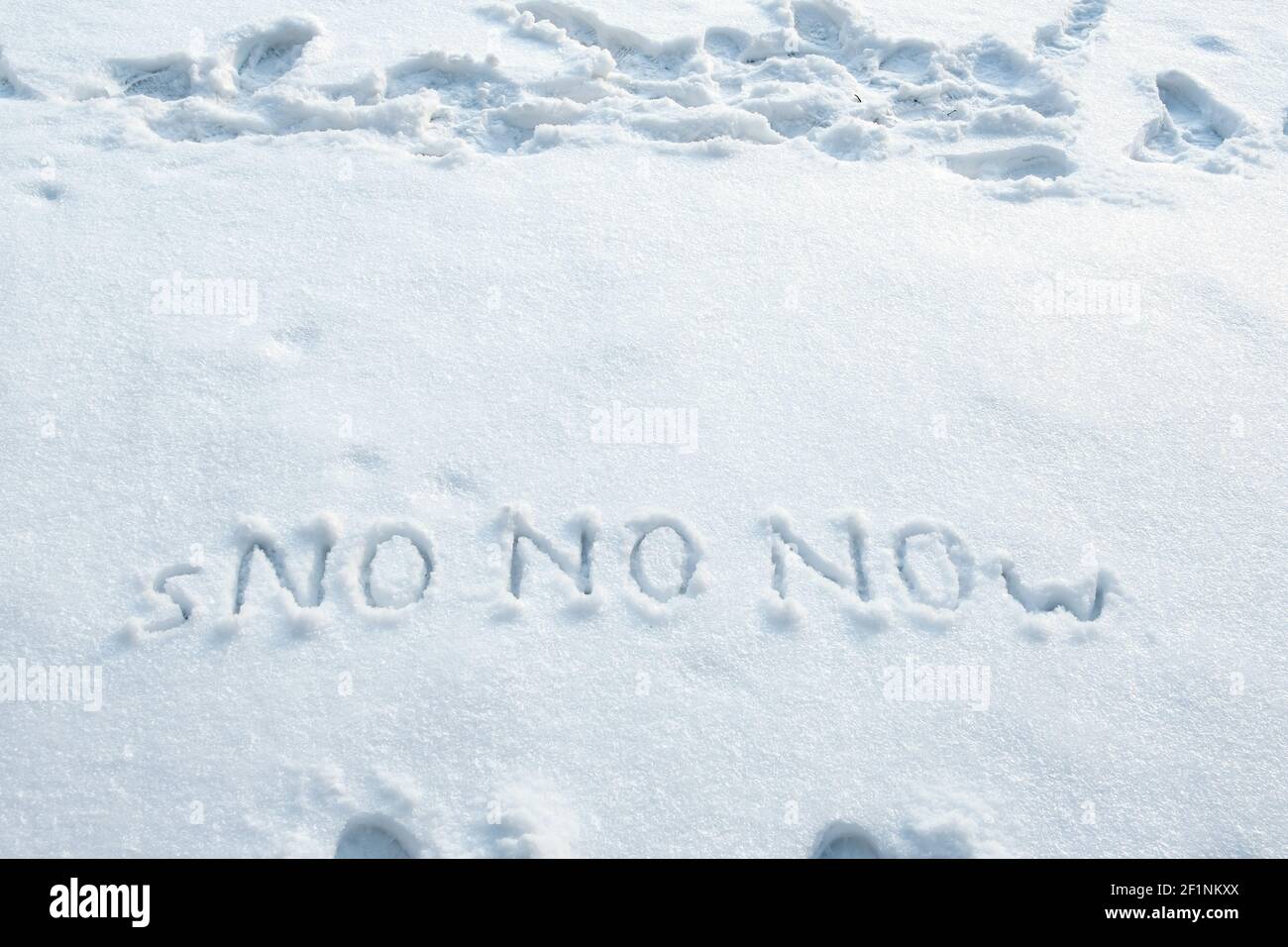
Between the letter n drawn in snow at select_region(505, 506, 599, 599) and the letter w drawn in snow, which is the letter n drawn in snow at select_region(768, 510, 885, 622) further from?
the letter w drawn in snow

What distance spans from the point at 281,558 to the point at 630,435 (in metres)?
0.74

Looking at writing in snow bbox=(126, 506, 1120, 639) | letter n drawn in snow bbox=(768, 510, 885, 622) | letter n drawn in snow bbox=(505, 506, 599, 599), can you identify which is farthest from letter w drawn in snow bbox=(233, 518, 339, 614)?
letter n drawn in snow bbox=(768, 510, 885, 622)

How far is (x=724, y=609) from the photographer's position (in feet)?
7.27

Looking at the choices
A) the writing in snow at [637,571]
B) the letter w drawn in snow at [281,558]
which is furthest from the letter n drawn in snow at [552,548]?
the letter w drawn in snow at [281,558]

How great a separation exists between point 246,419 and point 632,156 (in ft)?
4.16

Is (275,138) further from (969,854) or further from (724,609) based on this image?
(969,854)

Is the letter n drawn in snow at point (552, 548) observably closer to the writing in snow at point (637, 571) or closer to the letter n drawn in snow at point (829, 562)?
the writing in snow at point (637, 571)

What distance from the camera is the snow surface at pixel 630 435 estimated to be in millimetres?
1979

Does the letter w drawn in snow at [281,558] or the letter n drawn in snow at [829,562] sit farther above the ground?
the letter n drawn in snow at [829,562]

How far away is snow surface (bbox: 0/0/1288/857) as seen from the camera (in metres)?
1.98

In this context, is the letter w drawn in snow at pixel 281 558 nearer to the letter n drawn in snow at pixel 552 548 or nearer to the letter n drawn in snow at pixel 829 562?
the letter n drawn in snow at pixel 552 548

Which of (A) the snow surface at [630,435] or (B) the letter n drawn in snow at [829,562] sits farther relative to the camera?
(B) the letter n drawn in snow at [829,562]

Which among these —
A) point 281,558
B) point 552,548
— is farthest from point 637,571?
point 281,558

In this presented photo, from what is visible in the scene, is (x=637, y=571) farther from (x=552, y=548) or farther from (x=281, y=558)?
(x=281, y=558)
